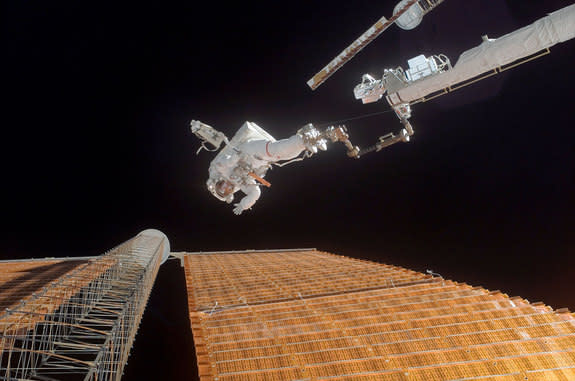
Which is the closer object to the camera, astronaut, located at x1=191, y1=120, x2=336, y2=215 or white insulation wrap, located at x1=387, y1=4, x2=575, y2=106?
white insulation wrap, located at x1=387, y1=4, x2=575, y2=106

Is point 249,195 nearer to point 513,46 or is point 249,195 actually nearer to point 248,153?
point 248,153

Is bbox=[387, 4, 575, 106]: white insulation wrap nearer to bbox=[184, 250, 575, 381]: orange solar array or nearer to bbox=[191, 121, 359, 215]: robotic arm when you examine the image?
bbox=[191, 121, 359, 215]: robotic arm

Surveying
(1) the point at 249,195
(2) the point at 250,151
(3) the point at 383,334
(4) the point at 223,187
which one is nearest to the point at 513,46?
(3) the point at 383,334

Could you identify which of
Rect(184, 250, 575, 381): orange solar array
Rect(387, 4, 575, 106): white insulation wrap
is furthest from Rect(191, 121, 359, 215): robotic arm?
Rect(184, 250, 575, 381): orange solar array

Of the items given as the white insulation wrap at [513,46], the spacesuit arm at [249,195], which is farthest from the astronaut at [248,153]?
the white insulation wrap at [513,46]

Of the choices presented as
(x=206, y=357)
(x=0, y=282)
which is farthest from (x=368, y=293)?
(x=0, y=282)

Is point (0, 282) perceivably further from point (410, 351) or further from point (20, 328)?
point (410, 351)
